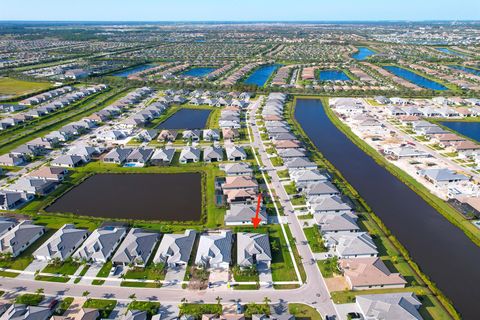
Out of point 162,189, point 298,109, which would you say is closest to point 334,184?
point 162,189

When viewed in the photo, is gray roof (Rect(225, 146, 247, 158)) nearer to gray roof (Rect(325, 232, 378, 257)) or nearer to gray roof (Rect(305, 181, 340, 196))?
gray roof (Rect(305, 181, 340, 196))

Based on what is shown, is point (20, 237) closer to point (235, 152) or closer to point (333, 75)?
point (235, 152)

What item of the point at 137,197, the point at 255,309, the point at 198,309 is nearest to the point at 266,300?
the point at 255,309

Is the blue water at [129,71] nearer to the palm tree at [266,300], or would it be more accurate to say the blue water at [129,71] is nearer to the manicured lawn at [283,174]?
the manicured lawn at [283,174]

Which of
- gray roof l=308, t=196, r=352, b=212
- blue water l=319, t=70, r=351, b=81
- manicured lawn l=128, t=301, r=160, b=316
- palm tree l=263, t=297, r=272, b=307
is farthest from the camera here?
blue water l=319, t=70, r=351, b=81

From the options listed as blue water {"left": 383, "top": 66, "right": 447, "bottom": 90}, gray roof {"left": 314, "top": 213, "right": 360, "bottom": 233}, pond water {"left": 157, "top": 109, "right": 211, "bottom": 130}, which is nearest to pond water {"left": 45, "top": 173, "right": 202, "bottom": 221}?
gray roof {"left": 314, "top": 213, "right": 360, "bottom": 233}

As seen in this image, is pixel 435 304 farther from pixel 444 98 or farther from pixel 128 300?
pixel 444 98

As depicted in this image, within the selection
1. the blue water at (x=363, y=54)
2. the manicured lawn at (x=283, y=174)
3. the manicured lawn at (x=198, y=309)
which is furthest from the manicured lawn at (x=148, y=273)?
the blue water at (x=363, y=54)
